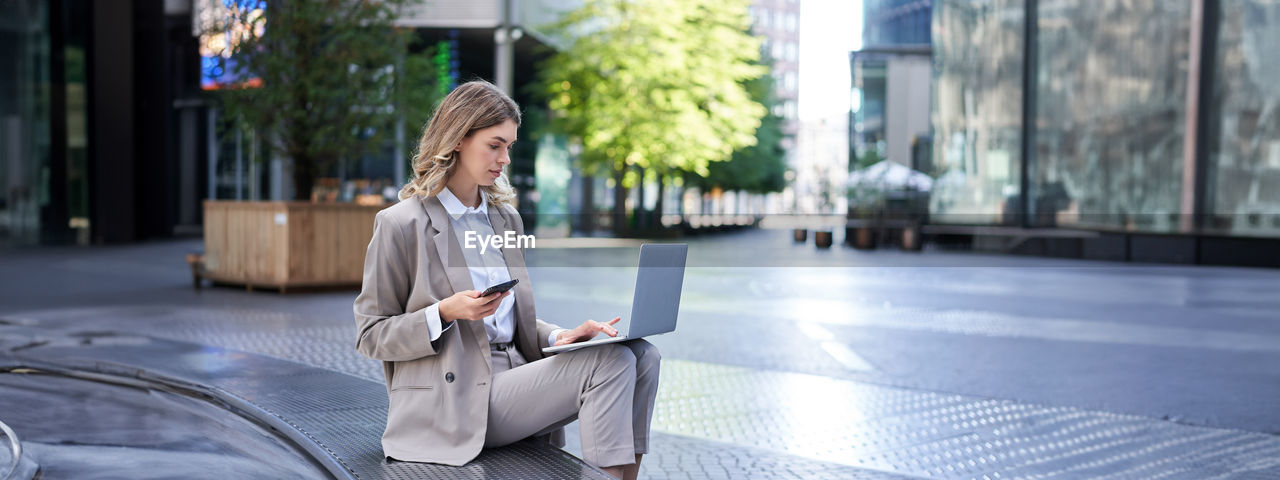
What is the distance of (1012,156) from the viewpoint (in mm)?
28156

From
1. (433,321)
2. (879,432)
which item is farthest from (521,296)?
(879,432)

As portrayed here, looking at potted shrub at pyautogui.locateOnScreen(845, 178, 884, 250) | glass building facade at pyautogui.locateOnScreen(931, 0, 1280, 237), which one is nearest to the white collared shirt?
glass building facade at pyautogui.locateOnScreen(931, 0, 1280, 237)

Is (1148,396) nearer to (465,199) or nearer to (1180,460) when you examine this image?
(1180,460)

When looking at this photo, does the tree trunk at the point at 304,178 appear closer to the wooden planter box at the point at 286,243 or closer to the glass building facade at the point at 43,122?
the wooden planter box at the point at 286,243

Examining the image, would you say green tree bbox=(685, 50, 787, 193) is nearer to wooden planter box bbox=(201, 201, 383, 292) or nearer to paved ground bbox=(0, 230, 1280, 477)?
paved ground bbox=(0, 230, 1280, 477)

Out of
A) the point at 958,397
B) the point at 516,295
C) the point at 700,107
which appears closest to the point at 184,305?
the point at 958,397

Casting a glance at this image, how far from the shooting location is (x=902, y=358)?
8.02m

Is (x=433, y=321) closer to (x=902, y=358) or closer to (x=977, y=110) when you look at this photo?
(x=902, y=358)

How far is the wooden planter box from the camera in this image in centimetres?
1277

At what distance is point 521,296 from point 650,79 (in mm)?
26794

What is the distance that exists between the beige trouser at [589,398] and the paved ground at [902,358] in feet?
4.92

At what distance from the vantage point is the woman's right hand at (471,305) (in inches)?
109

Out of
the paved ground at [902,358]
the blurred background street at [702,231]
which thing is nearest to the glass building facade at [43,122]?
the blurred background street at [702,231]

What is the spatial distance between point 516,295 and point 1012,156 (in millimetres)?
27049
